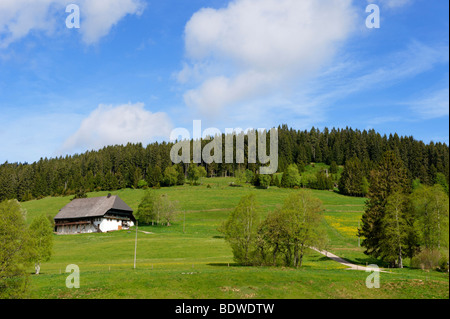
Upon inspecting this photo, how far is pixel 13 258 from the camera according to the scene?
26.6m

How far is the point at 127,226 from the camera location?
10862 centimetres

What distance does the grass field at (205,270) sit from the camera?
27578 mm

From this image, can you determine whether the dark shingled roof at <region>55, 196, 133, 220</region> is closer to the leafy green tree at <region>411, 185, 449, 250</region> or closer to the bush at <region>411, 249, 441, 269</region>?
the bush at <region>411, 249, 441, 269</region>

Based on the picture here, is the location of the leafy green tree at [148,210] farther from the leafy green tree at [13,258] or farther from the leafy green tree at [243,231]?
the leafy green tree at [13,258]

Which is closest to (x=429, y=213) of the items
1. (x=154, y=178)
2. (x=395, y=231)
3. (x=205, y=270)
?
(x=395, y=231)

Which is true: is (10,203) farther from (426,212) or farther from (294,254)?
(426,212)

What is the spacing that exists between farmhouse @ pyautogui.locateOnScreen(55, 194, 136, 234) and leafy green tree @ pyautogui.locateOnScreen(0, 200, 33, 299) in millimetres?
75575

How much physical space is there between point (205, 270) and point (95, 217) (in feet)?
254

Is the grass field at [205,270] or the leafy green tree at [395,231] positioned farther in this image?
the leafy green tree at [395,231]

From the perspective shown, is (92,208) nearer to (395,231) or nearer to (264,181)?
(264,181)

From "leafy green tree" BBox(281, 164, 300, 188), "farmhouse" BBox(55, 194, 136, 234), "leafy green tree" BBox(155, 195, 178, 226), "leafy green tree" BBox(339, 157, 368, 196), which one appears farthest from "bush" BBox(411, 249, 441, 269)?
"leafy green tree" BBox(281, 164, 300, 188)

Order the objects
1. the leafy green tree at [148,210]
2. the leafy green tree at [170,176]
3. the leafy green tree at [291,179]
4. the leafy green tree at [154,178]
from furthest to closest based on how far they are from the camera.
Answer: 1. the leafy green tree at [170,176]
2. the leafy green tree at [154,178]
3. the leafy green tree at [291,179]
4. the leafy green tree at [148,210]

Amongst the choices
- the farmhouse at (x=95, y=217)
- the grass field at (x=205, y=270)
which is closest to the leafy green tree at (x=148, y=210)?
the grass field at (x=205, y=270)

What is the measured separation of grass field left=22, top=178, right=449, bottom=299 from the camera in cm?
2758
